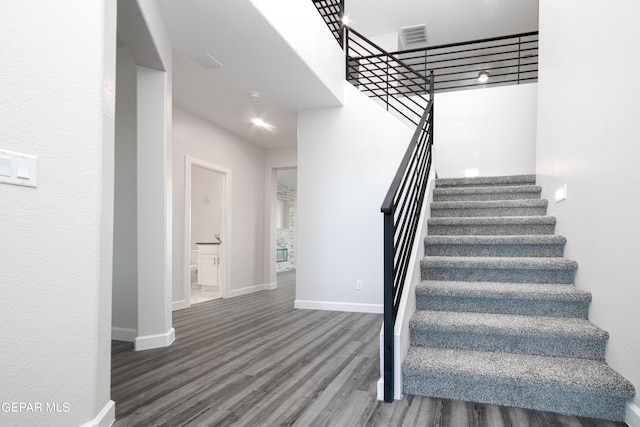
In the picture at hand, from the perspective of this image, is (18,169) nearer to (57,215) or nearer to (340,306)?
(57,215)

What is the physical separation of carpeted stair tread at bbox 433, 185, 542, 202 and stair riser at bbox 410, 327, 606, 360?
5.70 feet

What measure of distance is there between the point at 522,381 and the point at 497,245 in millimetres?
1238

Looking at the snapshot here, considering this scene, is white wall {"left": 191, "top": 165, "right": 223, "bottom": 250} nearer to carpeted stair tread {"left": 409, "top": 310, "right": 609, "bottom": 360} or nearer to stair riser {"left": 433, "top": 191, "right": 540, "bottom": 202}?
stair riser {"left": 433, "top": 191, "right": 540, "bottom": 202}

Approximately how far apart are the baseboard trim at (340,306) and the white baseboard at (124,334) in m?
2.06

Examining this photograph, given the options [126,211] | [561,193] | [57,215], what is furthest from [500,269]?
[126,211]

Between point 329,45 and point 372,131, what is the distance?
3.70 ft

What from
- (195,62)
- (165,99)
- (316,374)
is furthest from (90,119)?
(195,62)

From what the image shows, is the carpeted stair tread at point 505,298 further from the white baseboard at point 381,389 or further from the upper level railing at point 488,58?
the upper level railing at point 488,58

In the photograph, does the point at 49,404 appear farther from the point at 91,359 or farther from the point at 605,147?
the point at 605,147

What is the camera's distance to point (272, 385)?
2.27m

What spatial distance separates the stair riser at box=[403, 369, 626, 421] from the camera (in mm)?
1781

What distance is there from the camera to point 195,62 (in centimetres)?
358

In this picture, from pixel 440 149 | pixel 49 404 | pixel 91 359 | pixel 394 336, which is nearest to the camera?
pixel 49 404

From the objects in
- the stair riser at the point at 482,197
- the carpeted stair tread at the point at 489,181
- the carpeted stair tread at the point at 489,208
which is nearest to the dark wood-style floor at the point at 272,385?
the carpeted stair tread at the point at 489,208
